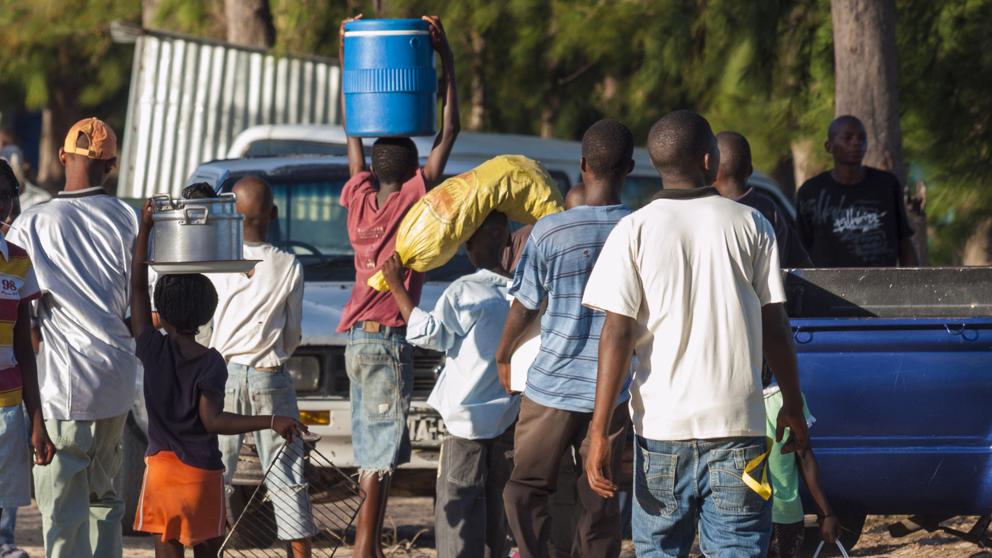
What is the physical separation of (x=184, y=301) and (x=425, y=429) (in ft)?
7.46

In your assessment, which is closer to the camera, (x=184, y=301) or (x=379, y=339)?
(x=184, y=301)

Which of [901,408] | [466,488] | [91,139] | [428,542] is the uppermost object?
[91,139]

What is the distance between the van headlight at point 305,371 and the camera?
7328mm

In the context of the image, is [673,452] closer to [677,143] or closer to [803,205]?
[677,143]

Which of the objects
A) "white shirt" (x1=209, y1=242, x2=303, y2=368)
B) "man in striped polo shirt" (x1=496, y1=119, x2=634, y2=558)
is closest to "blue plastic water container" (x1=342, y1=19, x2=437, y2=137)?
"white shirt" (x1=209, y1=242, x2=303, y2=368)

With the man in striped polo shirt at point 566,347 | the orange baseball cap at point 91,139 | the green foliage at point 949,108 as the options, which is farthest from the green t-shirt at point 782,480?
the green foliage at point 949,108

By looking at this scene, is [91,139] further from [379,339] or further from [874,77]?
[874,77]

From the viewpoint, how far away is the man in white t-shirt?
14.3ft

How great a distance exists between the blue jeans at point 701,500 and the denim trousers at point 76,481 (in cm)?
A: 211

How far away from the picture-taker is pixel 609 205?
17.5 ft

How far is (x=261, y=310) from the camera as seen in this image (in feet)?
20.5

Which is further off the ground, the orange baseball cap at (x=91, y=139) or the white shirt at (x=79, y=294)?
the orange baseball cap at (x=91, y=139)

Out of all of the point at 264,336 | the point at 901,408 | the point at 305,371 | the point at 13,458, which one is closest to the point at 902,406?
the point at 901,408

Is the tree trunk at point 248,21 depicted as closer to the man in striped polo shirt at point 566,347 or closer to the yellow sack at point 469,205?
the yellow sack at point 469,205
